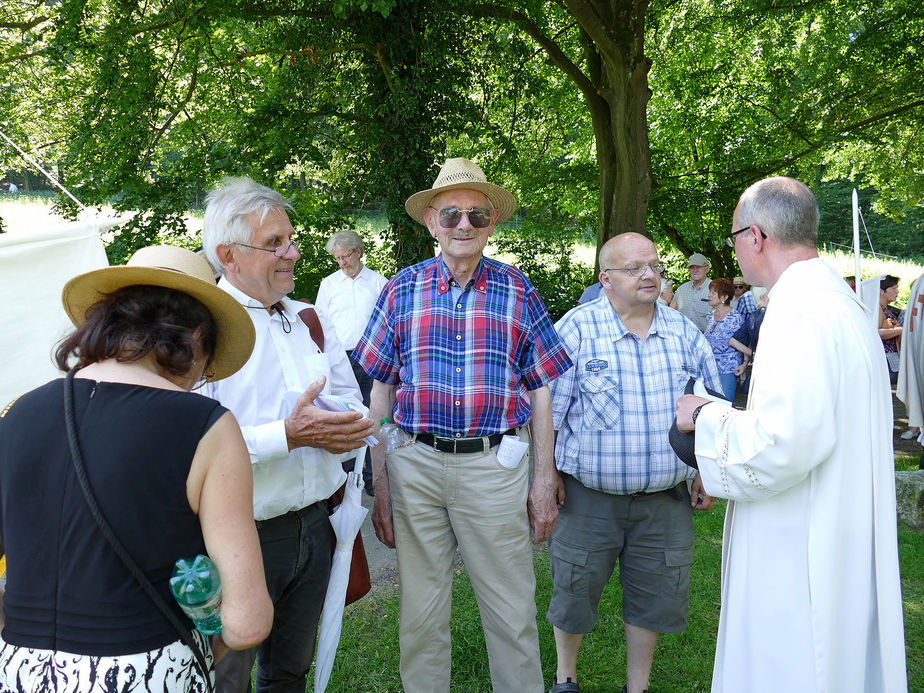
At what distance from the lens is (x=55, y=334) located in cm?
325

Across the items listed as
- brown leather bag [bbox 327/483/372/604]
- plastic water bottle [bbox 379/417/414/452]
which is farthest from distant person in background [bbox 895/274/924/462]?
brown leather bag [bbox 327/483/372/604]

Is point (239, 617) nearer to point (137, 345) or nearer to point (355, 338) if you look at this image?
point (137, 345)

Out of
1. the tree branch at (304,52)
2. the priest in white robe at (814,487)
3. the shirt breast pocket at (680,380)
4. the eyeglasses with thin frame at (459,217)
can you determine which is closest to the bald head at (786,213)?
the priest in white robe at (814,487)

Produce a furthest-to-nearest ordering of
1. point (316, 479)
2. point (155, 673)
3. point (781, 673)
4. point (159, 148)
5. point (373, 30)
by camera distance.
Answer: point (159, 148) → point (373, 30) → point (316, 479) → point (781, 673) → point (155, 673)

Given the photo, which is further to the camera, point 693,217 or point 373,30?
point 693,217

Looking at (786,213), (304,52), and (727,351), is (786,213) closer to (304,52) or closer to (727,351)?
(727,351)

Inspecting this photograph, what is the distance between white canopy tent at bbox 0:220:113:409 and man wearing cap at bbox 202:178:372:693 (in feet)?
3.67

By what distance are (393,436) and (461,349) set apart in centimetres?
47

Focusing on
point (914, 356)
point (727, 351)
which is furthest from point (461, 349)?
point (914, 356)

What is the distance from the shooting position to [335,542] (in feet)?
8.71

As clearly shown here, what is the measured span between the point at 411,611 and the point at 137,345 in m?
1.81

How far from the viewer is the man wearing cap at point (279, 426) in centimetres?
227

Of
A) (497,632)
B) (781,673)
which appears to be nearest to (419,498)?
(497,632)

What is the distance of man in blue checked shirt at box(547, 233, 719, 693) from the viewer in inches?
116
